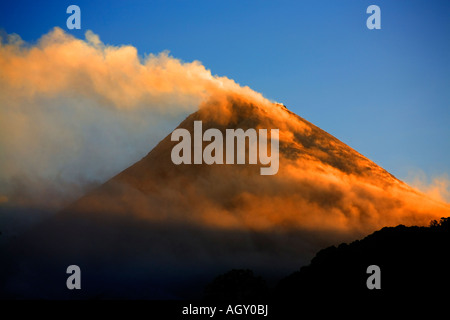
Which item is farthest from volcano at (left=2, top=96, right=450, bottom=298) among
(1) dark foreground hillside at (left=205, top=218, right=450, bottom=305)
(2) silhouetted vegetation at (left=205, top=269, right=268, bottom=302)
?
(1) dark foreground hillside at (left=205, top=218, right=450, bottom=305)

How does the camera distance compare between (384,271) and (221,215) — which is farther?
(221,215)

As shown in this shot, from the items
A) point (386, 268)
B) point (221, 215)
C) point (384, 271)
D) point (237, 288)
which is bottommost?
point (237, 288)

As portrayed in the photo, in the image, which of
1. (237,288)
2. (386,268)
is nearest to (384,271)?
(386,268)

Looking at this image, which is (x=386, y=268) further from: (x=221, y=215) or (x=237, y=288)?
(x=221, y=215)

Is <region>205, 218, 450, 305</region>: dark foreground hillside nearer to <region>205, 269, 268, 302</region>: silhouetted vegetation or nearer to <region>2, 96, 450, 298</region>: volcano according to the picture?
<region>205, 269, 268, 302</region>: silhouetted vegetation

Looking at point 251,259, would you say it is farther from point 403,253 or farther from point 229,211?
point 403,253

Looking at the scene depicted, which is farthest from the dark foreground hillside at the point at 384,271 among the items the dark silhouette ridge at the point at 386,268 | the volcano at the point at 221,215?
the volcano at the point at 221,215

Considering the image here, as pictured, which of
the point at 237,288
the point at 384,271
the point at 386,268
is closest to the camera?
the point at 384,271

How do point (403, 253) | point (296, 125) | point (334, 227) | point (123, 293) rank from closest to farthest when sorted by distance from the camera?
point (403, 253), point (123, 293), point (334, 227), point (296, 125)

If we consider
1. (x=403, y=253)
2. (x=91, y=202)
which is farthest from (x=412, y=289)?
(x=91, y=202)
